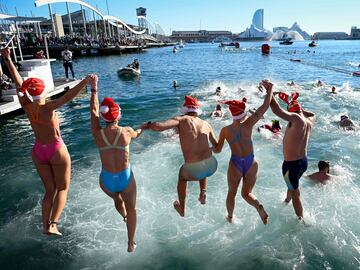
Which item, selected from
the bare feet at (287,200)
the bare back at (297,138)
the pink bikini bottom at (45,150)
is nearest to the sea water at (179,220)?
the bare feet at (287,200)

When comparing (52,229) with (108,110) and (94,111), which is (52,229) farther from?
(108,110)

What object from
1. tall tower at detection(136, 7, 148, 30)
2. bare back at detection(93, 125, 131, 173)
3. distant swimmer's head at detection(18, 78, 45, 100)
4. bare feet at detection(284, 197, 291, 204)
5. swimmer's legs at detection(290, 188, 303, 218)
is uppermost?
tall tower at detection(136, 7, 148, 30)

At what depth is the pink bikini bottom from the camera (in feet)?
15.4

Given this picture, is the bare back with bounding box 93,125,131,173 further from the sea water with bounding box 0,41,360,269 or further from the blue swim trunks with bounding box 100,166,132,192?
the sea water with bounding box 0,41,360,269

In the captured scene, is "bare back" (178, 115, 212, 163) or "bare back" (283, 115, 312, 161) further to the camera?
"bare back" (283, 115, 312, 161)

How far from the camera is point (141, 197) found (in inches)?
316

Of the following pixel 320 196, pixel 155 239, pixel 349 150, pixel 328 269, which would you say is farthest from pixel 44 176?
pixel 349 150

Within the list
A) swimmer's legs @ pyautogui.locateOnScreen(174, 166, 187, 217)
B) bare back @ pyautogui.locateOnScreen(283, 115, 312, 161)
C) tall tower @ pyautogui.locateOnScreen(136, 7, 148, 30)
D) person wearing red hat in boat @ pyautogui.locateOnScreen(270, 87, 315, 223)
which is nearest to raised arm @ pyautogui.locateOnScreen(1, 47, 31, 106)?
swimmer's legs @ pyautogui.locateOnScreen(174, 166, 187, 217)

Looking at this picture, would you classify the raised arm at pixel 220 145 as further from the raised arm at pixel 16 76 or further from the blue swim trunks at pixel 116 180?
the raised arm at pixel 16 76

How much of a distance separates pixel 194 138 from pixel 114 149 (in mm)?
1368

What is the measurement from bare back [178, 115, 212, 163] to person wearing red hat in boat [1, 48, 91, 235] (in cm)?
172

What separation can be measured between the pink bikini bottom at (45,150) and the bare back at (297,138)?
401cm

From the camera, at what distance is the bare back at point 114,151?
14.7 feet

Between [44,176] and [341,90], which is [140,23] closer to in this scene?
[341,90]
